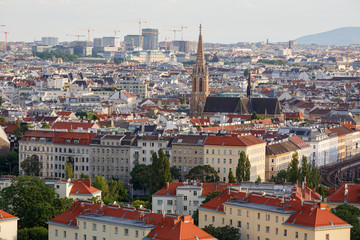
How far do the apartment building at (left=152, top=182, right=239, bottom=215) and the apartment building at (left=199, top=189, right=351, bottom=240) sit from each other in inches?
→ 234

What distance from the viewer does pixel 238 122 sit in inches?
3937

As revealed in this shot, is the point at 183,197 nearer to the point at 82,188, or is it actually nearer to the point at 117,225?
the point at 82,188

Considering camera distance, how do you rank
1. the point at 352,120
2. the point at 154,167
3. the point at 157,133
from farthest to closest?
the point at 352,120 < the point at 157,133 < the point at 154,167

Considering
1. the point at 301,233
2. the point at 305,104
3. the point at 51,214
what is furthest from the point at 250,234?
the point at 305,104

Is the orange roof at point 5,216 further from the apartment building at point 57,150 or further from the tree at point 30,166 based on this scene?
the apartment building at point 57,150

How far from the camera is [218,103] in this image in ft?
386

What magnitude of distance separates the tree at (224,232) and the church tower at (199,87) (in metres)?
72.3

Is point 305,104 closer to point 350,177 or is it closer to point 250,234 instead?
point 350,177

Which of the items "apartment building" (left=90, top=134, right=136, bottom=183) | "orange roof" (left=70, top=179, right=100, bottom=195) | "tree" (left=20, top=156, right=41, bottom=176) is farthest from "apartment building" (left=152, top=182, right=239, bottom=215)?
"tree" (left=20, top=156, right=41, bottom=176)

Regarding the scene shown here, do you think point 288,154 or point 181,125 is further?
point 181,125

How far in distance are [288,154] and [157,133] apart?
391 inches

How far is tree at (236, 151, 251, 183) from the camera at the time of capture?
2601 inches

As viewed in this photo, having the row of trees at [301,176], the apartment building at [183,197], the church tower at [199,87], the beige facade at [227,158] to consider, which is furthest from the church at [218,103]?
the apartment building at [183,197]

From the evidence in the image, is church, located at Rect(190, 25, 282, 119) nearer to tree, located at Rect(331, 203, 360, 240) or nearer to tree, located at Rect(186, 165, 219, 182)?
tree, located at Rect(186, 165, 219, 182)
